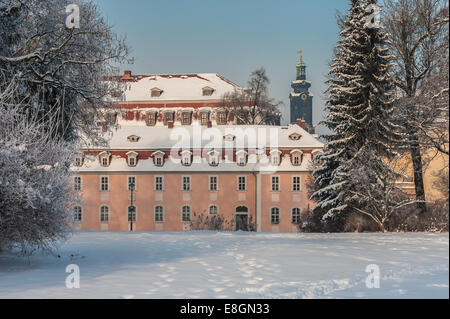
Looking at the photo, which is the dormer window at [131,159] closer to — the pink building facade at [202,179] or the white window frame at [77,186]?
the pink building facade at [202,179]

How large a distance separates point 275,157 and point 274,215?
171 inches

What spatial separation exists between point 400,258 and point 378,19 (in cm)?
1318

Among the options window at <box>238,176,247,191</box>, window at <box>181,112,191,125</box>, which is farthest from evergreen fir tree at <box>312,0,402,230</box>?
window at <box>181,112,191,125</box>

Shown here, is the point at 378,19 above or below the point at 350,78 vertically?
above

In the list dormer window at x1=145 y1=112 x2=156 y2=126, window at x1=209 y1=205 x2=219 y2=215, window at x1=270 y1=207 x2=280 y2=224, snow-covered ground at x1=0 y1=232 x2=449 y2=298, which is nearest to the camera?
snow-covered ground at x1=0 y1=232 x2=449 y2=298

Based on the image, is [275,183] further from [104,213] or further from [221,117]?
[221,117]

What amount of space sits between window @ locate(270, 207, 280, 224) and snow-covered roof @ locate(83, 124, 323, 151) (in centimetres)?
465

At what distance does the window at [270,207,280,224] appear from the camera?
41.6 meters

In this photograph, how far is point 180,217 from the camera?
4247cm

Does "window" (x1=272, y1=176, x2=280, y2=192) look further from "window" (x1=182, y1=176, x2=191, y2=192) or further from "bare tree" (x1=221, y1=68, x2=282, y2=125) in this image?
"bare tree" (x1=221, y1=68, x2=282, y2=125)

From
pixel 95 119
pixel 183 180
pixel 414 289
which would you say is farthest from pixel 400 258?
pixel 183 180
